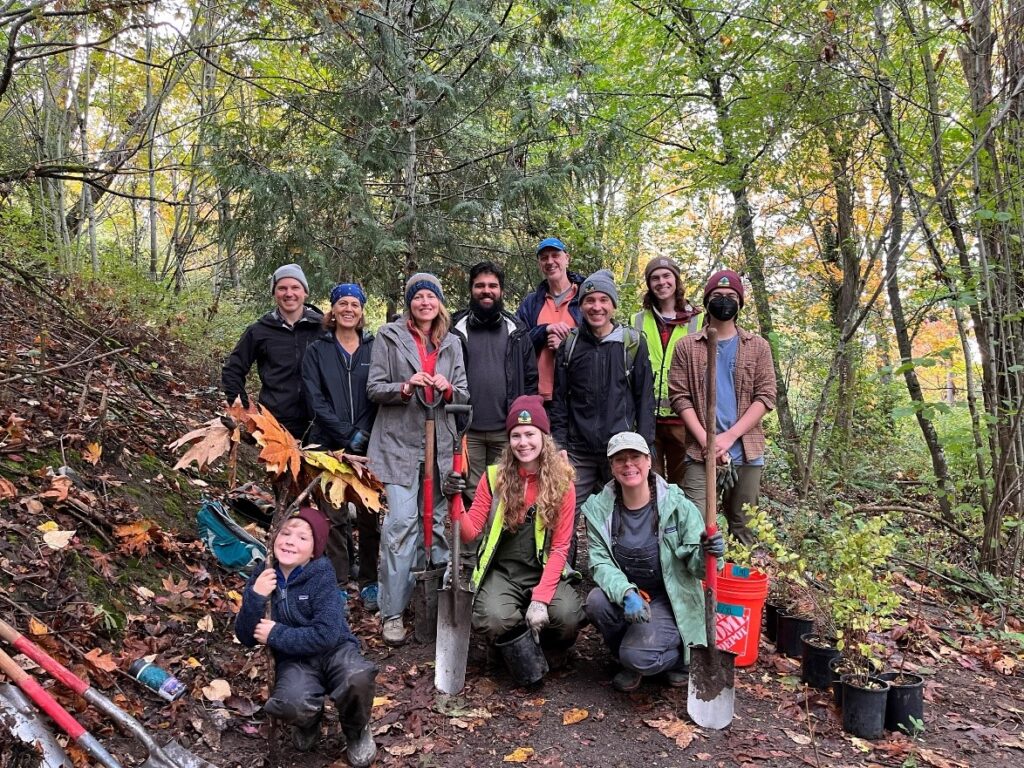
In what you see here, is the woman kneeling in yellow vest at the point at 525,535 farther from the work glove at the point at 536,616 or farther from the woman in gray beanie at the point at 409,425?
the woman in gray beanie at the point at 409,425

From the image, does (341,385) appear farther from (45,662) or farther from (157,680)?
(45,662)

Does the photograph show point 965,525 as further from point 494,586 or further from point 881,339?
point 494,586

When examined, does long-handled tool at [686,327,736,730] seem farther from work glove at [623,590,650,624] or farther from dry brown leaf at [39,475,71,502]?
dry brown leaf at [39,475,71,502]

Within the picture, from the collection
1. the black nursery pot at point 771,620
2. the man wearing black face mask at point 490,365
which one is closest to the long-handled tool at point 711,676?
the black nursery pot at point 771,620

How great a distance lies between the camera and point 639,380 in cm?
459

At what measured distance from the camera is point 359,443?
15.1 feet

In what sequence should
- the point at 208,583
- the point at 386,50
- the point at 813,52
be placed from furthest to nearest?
1. the point at 386,50
2. the point at 813,52
3. the point at 208,583

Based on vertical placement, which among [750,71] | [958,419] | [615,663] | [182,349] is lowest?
[615,663]

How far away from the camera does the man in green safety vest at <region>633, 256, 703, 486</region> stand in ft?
15.9

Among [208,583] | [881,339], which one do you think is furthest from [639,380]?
[881,339]

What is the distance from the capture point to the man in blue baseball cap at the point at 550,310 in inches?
196

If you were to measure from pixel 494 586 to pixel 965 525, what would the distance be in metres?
6.09

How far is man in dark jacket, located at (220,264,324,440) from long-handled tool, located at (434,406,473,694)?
5.43ft

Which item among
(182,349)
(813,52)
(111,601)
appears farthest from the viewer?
(182,349)
